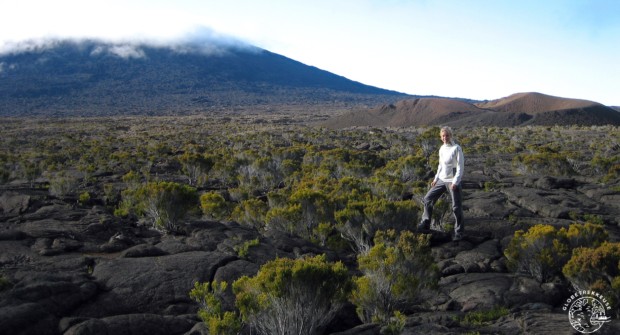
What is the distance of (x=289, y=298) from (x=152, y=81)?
5595 inches

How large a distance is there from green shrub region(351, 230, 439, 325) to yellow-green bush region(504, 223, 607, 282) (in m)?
1.91

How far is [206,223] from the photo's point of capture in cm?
948

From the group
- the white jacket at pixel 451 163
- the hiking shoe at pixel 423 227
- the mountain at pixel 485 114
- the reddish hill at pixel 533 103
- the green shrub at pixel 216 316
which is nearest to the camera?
the green shrub at pixel 216 316

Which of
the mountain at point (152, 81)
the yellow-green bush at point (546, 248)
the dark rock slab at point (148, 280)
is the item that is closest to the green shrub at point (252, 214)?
the dark rock slab at point (148, 280)

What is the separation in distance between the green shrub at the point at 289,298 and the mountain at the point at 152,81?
9676cm

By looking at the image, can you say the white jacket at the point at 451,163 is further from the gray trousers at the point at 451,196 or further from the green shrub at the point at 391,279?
the green shrub at the point at 391,279

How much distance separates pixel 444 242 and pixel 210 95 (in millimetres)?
125738

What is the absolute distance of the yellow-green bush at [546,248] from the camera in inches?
287

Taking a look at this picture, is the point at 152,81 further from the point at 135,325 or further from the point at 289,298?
the point at 289,298

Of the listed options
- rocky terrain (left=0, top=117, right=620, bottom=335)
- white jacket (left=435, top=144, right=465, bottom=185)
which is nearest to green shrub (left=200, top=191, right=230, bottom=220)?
rocky terrain (left=0, top=117, right=620, bottom=335)

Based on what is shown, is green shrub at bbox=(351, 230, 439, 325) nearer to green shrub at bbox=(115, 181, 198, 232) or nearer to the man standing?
the man standing

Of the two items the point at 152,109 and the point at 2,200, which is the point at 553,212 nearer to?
the point at 2,200

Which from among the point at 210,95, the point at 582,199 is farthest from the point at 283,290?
the point at 210,95

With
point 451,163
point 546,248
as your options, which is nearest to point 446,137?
point 451,163
